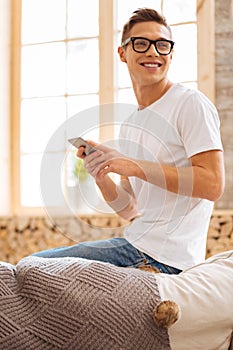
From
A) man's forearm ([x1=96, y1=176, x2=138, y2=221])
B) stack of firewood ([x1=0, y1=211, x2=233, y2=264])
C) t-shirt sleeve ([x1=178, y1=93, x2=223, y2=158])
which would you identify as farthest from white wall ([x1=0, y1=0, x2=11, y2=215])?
t-shirt sleeve ([x1=178, y1=93, x2=223, y2=158])

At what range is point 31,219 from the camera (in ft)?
13.0

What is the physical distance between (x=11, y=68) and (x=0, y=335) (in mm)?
3444

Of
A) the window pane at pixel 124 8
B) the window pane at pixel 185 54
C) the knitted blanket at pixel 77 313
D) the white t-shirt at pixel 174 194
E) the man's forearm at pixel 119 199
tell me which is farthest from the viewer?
the window pane at pixel 124 8

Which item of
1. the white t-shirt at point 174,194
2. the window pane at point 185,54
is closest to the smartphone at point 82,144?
the white t-shirt at point 174,194

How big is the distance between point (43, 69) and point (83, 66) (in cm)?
31

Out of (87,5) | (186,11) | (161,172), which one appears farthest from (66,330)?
(87,5)

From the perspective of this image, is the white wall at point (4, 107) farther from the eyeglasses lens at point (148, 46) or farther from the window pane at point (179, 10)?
Result: the eyeglasses lens at point (148, 46)

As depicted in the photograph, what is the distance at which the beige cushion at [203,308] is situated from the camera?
119 cm

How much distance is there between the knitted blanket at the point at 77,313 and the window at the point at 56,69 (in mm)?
2979

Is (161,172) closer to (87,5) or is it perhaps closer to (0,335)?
(0,335)

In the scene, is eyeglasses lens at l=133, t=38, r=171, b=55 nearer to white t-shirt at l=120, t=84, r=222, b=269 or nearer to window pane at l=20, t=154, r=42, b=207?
white t-shirt at l=120, t=84, r=222, b=269

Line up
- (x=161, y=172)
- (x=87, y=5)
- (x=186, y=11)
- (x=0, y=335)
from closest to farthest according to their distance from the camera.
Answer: (x=0, y=335)
(x=161, y=172)
(x=186, y=11)
(x=87, y=5)

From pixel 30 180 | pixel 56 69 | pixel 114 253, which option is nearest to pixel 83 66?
pixel 56 69

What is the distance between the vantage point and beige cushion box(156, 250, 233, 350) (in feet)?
3.90
